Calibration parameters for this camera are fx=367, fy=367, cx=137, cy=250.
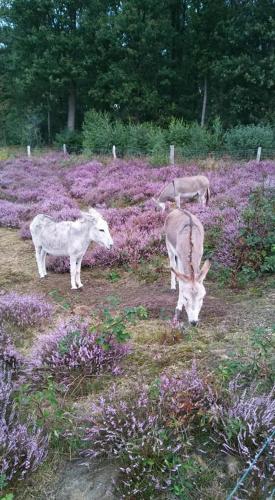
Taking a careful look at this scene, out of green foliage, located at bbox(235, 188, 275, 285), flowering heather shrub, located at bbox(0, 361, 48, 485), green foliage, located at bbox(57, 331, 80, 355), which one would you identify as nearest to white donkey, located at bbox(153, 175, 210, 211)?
green foliage, located at bbox(235, 188, 275, 285)

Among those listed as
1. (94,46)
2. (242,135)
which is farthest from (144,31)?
(242,135)

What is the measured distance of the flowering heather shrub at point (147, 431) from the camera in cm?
282

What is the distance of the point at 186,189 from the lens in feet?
40.0

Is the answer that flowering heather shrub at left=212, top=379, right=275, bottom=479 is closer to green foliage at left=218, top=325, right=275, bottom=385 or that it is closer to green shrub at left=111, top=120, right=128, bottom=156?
green foliage at left=218, top=325, right=275, bottom=385

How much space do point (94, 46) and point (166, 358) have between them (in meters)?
35.9

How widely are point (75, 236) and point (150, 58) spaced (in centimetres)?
3082

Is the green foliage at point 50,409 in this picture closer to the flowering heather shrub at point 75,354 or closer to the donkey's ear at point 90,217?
the flowering heather shrub at point 75,354

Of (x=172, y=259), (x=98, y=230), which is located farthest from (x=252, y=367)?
(x=98, y=230)

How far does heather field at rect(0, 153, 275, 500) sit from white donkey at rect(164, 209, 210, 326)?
0.48m

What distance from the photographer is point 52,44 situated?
34219 millimetres

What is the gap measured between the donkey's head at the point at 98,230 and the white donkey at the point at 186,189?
17.0ft

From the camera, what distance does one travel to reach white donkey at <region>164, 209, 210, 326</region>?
4586 mm

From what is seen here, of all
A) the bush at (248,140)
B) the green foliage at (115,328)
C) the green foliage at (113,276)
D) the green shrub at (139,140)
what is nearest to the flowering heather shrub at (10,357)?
the green foliage at (115,328)

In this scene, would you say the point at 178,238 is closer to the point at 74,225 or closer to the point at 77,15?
the point at 74,225
